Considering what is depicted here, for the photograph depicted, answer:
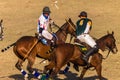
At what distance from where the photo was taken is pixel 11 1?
5072cm

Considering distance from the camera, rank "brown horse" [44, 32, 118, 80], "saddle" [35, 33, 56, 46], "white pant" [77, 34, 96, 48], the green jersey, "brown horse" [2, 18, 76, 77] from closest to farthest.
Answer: "brown horse" [44, 32, 118, 80]
"white pant" [77, 34, 96, 48]
the green jersey
"brown horse" [2, 18, 76, 77]
"saddle" [35, 33, 56, 46]

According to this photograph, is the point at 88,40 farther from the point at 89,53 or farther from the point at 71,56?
the point at 71,56

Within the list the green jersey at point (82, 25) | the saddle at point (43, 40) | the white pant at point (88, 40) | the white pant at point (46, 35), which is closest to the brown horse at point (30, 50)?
the saddle at point (43, 40)

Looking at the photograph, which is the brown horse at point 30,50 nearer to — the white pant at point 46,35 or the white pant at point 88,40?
the white pant at point 46,35

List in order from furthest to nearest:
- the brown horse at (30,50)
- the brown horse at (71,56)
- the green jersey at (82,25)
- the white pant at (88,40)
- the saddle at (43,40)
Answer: the saddle at (43,40) → the brown horse at (30,50) → the green jersey at (82,25) → the white pant at (88,40) → the brown horse at (71,56)

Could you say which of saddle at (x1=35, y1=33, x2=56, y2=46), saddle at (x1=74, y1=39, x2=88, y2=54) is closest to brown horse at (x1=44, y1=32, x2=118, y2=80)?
saddle at (x1=74, y1=39, x2=88, y2=54)

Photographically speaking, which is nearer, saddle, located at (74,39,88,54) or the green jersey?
saddle, located at (74,39,88,54)

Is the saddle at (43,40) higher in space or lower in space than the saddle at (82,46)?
higher

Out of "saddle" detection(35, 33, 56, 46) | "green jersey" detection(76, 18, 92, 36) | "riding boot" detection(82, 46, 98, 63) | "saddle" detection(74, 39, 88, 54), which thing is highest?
"green jersey" detection(76, 18, 92, 36)

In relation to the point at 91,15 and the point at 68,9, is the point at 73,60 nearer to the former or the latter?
the point at 91,15

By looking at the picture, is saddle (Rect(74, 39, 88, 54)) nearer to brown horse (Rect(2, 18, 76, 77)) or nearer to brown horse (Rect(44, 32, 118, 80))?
brown horse (Rect(44, 32, 118, 80))

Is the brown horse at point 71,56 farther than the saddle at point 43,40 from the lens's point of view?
No

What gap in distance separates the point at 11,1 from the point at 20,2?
1.41 meters

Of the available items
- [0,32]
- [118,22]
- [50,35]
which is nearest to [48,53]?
[50,35]
